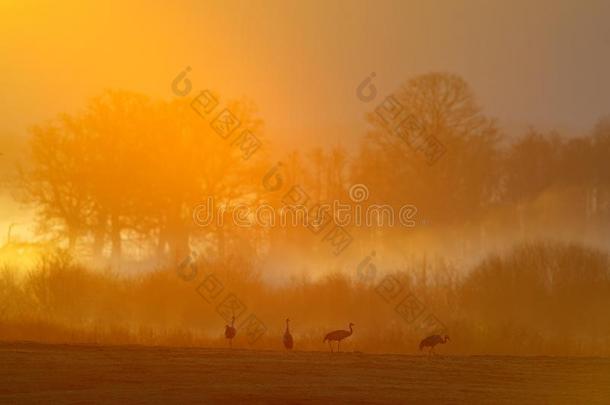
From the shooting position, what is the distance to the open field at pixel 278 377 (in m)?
19.8

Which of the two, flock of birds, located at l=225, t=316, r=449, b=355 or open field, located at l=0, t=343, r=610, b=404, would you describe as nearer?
open field, located at l=0, t=343, r=610, b=404

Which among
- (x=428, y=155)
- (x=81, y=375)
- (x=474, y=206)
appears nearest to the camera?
(x=81, y=375)

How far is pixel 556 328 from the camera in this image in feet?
113

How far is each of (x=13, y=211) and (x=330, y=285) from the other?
43.7 feet

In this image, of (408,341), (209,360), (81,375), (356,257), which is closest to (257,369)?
(209,360)

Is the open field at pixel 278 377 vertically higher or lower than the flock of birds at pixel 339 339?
lower

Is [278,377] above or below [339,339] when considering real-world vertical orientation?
below

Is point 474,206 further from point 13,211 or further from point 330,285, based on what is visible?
point 13,211

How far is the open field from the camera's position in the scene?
19.8 metres

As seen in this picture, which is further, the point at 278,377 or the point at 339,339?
the point at 339,339

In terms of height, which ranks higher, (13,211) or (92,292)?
(13,211)

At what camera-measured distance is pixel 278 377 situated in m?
22.2

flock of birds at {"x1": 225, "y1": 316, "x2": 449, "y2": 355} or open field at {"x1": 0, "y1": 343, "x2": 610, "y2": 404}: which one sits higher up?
flock of birds at {"x1": 225, "y1": 316, "x2": 449, "y2": 355}

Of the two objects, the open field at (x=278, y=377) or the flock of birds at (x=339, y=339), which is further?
the flock of birds at (x=339, y=339)
